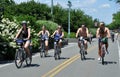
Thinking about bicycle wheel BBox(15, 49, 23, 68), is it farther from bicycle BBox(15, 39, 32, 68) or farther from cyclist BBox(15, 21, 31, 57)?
cyclist BBox(15, 21, 31, 57)

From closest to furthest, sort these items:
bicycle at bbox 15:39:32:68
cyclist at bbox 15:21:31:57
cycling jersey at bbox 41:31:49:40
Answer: bicycle at bbox 15:39:32:68 < cyclist at bbox 15:21:31:57 < cycling jersey at bbox 41:31:49:40

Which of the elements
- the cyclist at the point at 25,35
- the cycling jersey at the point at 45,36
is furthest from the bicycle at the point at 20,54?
the cycling jersey at the point at 45,36

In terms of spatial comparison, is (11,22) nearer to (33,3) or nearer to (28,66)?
(28,66)

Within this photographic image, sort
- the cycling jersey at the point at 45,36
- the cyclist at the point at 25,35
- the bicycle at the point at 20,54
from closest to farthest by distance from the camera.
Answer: the bicycle at the point at 20,54
the cyclist at the point at 25,35
the cycling jersey at the point at 45,36

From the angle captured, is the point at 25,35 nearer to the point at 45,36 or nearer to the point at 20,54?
the point at 20,54

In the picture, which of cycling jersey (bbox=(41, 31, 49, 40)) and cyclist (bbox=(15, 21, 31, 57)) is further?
cycling jersey (bbox=(41, 31, 49, 40))

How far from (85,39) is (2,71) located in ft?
22.0

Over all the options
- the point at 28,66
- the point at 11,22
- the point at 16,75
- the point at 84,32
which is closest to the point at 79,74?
the point at 16,75

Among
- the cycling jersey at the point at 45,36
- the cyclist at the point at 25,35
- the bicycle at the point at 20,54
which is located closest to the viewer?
the bicycle at the point at 20,54

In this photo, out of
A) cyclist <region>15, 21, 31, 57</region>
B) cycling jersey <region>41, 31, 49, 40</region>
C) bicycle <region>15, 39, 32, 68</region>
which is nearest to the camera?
bicycle <region>15, 39, 32, 68</region>

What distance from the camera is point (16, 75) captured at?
14.7 metres

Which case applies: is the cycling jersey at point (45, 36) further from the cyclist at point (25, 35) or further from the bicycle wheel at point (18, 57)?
the bicycle wheel at point (18, 57)

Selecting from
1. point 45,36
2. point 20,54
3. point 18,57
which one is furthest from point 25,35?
point 45,36

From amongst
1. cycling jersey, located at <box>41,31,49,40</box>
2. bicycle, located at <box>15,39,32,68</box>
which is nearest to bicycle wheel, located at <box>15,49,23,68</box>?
bicycle, located at <box>15,39,32,68</box>
